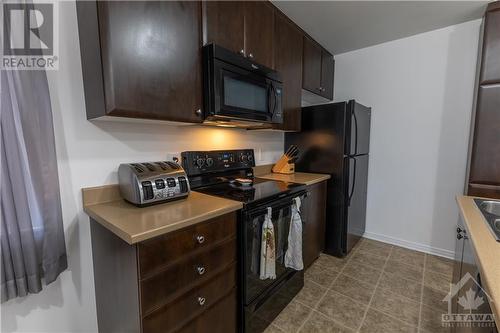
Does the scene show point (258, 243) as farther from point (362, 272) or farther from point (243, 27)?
point (243, 27)

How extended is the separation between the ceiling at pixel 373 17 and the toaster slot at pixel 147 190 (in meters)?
1.74

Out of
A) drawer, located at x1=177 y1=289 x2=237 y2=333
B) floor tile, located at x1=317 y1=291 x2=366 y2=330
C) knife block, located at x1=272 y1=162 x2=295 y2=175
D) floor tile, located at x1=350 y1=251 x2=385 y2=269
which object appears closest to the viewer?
drawer, located at x1=177 y1=289 x2=237 y2=333

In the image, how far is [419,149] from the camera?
2.52m

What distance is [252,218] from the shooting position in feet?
4.53

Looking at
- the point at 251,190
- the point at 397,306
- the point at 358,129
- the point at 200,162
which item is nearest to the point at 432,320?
the point at 397,306

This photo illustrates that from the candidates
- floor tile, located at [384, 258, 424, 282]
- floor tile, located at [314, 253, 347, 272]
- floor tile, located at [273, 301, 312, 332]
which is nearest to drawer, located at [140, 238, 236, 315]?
floor tile, located at [273, 301, 312, 332]

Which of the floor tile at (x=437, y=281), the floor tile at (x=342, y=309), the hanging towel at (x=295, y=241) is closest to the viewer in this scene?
the floor tile at (x=342, y=309)

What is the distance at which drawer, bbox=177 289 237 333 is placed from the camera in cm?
115

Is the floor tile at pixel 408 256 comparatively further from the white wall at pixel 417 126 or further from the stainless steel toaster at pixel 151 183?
the stainless steel toaster at pixel 151 183

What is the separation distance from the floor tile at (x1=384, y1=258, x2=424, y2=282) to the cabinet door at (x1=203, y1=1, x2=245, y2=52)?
7.78ft

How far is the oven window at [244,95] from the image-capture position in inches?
57.9

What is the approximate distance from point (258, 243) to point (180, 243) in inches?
22.9

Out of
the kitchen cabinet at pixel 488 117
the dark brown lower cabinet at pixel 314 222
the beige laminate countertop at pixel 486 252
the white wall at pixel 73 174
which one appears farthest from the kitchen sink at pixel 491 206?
the white wall at pixel 73 174

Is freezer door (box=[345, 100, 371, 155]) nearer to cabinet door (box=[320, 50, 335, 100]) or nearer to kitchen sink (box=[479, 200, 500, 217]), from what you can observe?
cabinet door (box=[320, 50, 335, 100])
